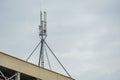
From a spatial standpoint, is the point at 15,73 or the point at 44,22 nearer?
the point at 15,73

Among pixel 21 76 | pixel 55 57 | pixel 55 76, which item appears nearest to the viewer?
pixel 21 76

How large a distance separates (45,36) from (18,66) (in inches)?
479

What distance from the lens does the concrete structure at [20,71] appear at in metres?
45.4

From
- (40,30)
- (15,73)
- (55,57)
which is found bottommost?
(15,73)

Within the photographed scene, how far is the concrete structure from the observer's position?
45.4 metres

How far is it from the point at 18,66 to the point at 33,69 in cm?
278

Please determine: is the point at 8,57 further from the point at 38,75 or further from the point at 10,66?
the point at 38,75

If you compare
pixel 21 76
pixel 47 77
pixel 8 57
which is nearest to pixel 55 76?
pixel 47 77

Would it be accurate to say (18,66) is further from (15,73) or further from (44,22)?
(44,22)

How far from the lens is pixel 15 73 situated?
155ft

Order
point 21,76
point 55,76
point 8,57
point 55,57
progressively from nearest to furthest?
point 8,57 → point 21,76 → point 55,76 → point 55,57

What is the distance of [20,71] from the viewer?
47.1m

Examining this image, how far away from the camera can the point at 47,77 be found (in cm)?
5094

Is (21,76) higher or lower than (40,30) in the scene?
lower
